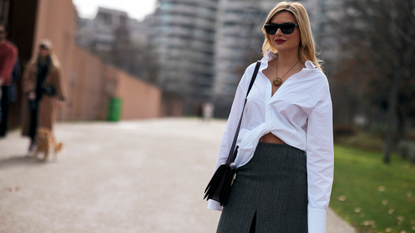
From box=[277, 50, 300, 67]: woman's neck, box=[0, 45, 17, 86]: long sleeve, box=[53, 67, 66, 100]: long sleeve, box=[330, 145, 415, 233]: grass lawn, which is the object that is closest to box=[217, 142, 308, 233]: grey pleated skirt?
box=[277, 50, 300, 67]: woman's neck

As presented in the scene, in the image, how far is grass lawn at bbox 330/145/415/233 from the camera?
5.55 m

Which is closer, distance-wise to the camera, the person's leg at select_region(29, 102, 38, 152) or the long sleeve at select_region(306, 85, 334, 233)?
the long sleeve at select_region(306, 85, 334, 233)

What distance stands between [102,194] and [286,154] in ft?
13.0

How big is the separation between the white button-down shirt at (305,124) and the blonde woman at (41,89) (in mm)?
6442

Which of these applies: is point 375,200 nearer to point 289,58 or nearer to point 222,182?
point 289,58

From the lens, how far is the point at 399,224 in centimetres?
560

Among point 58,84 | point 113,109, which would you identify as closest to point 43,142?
point 58,84

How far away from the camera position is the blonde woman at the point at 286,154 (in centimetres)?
209

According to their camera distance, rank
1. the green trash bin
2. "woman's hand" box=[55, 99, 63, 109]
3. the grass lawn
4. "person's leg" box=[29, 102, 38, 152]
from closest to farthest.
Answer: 1. the grass lawn
2. "person's leg" box=[29, 102, 38, 152]
3. "woman's hand" box=[55, 99, 63, 109]
4. the green trash bin

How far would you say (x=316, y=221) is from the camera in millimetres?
2039

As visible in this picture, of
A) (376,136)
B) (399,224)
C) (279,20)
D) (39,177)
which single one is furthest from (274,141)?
(376,136)

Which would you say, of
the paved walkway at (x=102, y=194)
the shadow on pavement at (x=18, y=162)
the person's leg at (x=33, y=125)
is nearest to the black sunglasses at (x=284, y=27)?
the paved walkway at (x=102, y=194)

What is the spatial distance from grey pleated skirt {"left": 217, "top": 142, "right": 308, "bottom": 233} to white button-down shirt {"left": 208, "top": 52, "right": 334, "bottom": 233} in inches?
1.7

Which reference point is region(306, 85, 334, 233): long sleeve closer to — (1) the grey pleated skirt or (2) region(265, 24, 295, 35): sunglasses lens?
(1) the grey pleated skirt
